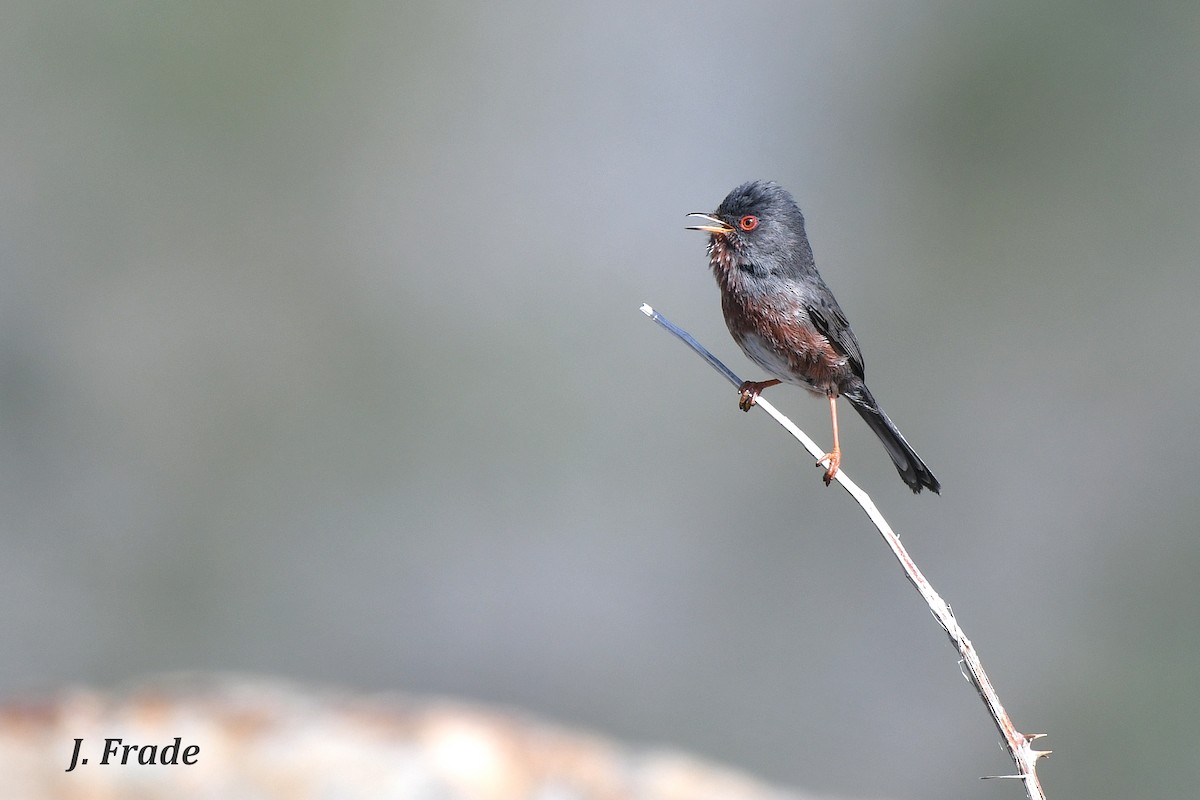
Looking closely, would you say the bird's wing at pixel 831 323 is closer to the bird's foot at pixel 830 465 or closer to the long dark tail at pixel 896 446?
the long dark tail at pixel 896 446

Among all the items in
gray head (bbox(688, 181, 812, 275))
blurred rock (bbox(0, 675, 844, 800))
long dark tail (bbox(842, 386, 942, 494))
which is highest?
gray head (bbox(688, 181, 812, 275))

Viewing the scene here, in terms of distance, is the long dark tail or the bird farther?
the bird

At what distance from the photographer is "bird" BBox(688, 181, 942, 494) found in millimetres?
4586

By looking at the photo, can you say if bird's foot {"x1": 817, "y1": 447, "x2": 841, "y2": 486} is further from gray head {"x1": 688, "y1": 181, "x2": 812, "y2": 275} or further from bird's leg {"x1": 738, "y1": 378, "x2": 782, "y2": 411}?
gray head {"x1": 688, "y1": 181, "x2": 812, "y2": 275}

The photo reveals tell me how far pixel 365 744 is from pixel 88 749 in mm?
1060

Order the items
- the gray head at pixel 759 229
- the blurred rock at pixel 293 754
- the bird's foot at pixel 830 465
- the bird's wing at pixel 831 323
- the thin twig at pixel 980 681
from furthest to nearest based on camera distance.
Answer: the bird's wing at pixel 831 323, the gray head at pixel 759 229, the blurred rock at pixel 293 754, the bird's foot at pixel 830 465, the thin twig at pixel 980 681

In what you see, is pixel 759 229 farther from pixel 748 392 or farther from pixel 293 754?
pixel 293 754

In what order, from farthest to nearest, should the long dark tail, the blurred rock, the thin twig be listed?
the long dark tail < the blurred rock < the thin twig

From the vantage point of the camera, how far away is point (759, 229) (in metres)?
4.59

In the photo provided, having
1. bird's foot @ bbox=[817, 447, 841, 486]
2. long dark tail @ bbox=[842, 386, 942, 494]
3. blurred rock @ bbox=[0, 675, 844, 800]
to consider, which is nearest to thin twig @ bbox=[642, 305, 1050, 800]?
bird's foot @ bbox=[817, 447, 841, 486]

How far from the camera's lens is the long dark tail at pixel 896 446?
4098 millimetres

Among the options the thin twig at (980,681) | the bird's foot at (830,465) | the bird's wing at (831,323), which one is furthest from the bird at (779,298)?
the thin twig at (980,681)

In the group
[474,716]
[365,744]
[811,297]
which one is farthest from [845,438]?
[365,744]

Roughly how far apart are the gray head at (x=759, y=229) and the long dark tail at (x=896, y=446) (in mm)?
691
